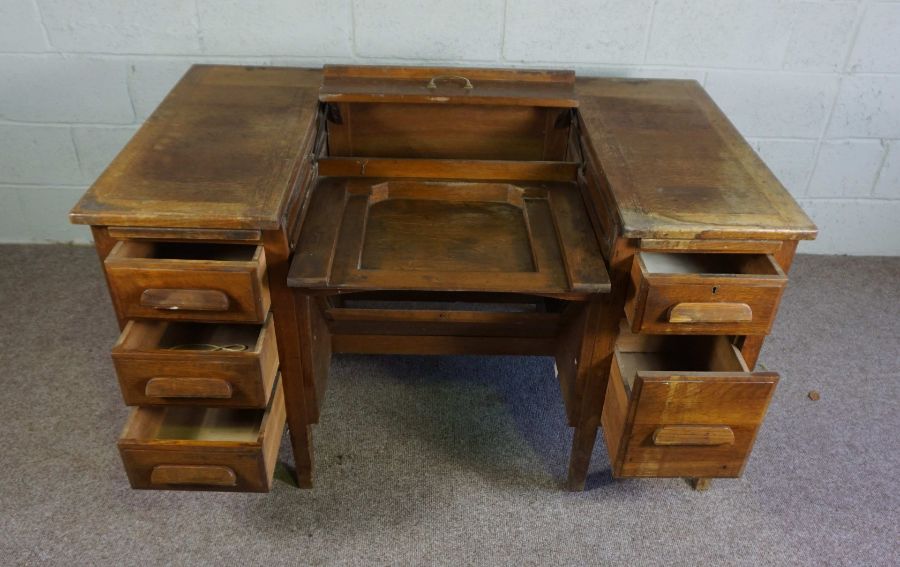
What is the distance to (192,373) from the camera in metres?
1.25

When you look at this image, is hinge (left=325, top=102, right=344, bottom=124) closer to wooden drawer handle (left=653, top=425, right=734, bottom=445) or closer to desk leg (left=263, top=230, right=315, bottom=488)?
desk leg (left=263, top=230, right=315, bottom=488)

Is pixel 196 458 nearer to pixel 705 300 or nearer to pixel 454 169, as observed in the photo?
pixel 454 169

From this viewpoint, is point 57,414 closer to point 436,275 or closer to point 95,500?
point 95,500

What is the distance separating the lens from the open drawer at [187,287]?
47.2 inches

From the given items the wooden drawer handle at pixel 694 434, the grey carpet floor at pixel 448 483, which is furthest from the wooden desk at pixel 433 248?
the grey carpet floor at pixel 448 483

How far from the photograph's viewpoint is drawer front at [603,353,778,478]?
125cm

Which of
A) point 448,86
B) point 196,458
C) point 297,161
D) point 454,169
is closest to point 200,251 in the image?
point 297,161

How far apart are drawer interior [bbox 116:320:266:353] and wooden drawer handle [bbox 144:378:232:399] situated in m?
0.12

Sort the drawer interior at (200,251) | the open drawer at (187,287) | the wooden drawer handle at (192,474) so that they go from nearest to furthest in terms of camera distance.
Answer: the open drawer at (187,287) → the wooden drawer handle at (192,474) → the drawer interior at (200,251)

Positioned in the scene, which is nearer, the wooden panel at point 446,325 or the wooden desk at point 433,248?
the wooden desk at point 433,248

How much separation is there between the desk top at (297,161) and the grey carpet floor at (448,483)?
0.68 m

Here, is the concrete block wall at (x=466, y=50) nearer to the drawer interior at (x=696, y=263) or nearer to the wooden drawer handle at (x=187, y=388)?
the drawer interior at (x=696, y=263)

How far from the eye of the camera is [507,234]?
59.4 inches

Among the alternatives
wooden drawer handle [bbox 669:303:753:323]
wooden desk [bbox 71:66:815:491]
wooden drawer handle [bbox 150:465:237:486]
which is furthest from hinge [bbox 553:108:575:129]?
wooden drawer handle [bbox 150:465:237:486]
